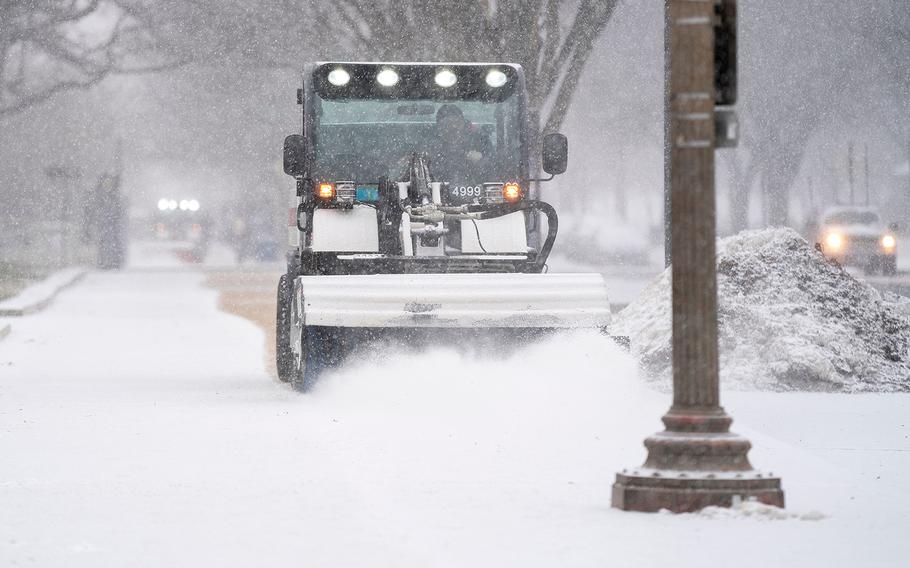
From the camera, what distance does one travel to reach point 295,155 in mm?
13375

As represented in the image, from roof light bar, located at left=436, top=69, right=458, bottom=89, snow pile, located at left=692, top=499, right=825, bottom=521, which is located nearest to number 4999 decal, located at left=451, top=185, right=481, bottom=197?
roof light bar, located at left=436, top=69, right=458, bottom=89

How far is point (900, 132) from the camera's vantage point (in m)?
52.9

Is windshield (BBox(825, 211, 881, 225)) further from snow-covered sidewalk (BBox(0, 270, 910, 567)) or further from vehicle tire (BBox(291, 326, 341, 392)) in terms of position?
vehicle tire (BBox(291, 326, 341, 392))

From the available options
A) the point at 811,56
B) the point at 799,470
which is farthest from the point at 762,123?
the point at 799,470

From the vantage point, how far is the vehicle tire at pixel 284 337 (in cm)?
1404

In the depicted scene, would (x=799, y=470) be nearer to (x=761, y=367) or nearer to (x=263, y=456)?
(x=263, y=456)

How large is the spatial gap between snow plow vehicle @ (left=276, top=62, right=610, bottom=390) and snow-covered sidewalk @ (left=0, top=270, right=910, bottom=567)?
529 mm

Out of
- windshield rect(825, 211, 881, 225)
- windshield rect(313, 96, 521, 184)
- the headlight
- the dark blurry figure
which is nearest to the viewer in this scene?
windshield rect(313, 96, 521, 184)

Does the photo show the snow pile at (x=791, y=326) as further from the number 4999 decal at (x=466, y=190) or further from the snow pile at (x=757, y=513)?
the snow pile at (x=757, y=513)

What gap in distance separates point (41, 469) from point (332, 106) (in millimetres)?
6010

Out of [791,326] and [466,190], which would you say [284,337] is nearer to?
[466,190]

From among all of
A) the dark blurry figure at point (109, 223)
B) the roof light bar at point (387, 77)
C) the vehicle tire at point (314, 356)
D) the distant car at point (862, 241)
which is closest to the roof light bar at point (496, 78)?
the roof light bar at point (387, 77)

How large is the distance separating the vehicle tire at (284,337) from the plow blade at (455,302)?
1.84 metres

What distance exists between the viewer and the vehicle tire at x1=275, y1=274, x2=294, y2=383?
46.1ft
